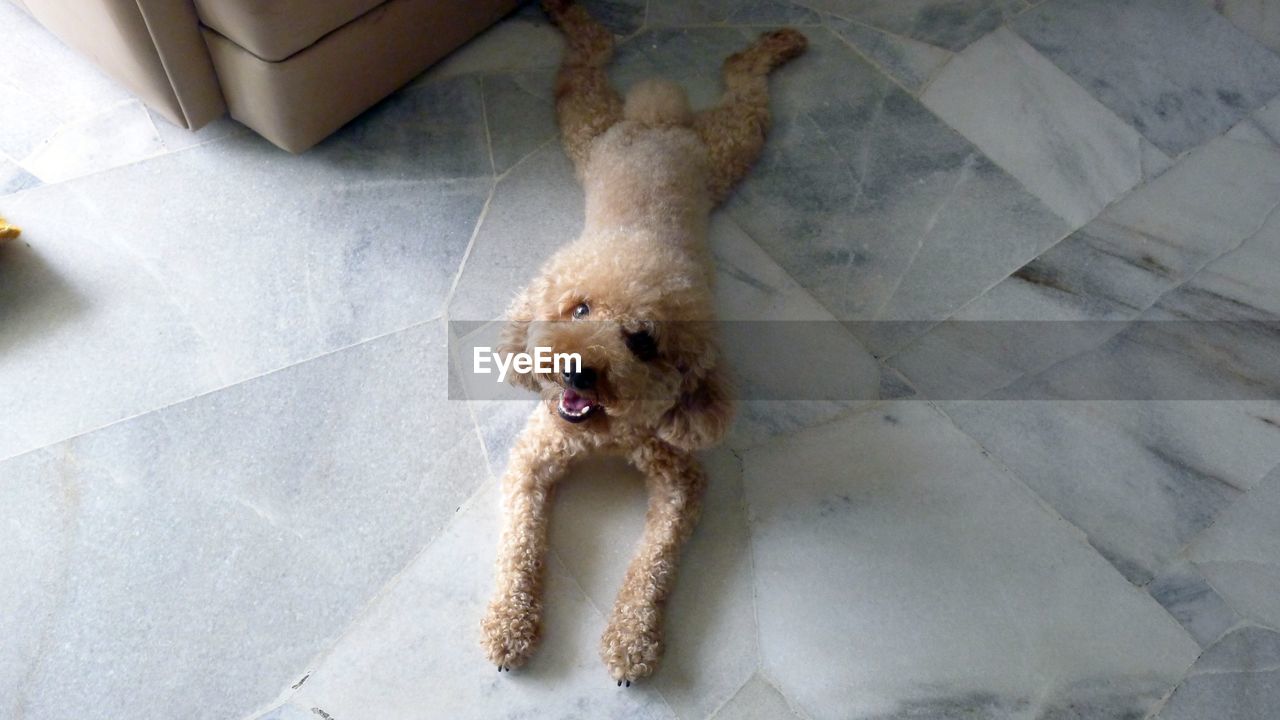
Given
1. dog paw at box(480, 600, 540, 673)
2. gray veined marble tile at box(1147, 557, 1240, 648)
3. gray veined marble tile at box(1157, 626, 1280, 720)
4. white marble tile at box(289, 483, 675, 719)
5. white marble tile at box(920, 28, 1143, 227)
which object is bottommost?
gray veined marble tile at box(1157, 626, 1280, 720)

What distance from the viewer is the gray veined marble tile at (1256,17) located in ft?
7.72

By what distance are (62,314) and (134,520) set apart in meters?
0.46

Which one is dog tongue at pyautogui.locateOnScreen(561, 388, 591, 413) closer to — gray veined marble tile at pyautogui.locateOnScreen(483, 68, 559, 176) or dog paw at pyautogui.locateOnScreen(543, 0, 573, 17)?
gray veined marble tile at pyautogui.locateOnScreen(483, 68, 559, 176)

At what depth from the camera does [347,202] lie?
→ 1.89 m

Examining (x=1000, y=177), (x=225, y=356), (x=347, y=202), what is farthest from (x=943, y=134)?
(x=225, y=356)

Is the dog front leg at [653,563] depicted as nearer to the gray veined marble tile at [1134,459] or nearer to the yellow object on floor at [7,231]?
the gray veined marble tile at [1134,459]

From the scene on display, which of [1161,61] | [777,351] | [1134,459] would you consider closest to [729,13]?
[777,351]

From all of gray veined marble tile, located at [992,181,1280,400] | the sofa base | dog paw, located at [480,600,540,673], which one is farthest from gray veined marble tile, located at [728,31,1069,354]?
dog paw, located at [480,600,540,673]

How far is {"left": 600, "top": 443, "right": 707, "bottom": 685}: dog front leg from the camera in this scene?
4.66 ft

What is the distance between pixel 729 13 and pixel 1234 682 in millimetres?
1734

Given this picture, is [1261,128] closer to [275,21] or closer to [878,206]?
[878,206]

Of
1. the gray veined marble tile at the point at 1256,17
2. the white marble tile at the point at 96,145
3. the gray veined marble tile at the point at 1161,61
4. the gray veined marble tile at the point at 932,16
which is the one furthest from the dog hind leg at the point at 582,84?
the gray veined marble tile at the point at 1256,17

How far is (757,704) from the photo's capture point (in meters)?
1.44

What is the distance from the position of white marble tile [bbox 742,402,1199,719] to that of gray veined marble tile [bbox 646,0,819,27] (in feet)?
3.54
